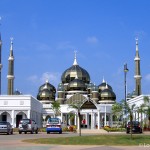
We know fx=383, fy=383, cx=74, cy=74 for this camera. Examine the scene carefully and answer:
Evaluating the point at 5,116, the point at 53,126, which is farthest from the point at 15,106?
the point at 53,126

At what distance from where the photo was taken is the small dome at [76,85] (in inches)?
3861

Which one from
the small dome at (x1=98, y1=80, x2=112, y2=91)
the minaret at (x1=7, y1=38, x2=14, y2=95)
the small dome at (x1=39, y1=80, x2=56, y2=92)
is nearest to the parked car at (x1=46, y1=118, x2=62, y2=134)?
the minaret at (x1=7, y1=38, x2=14, y2=95)

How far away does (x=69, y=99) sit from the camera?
3696 inches

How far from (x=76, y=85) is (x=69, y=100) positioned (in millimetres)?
6028

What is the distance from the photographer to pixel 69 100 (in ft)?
307

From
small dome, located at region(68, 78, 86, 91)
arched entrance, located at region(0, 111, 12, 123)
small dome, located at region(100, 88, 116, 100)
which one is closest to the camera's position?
arched entrance, located at region(0, 111, 12, 123)

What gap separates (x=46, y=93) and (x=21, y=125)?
60716mm

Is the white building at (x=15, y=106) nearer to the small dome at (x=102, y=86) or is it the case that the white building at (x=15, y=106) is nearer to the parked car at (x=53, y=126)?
the parked car at (x=53, y=126)

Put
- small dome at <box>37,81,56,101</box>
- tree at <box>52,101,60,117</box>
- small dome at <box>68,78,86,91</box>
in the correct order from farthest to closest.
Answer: small dome at <box>37,81,56,101</box>
small dome at <box>68,78,86,91</box>
tree at <box>52,101,60,117</box>

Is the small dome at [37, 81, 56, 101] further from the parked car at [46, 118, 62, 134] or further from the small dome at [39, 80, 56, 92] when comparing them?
the parked car at [46, 118, 62, 134]

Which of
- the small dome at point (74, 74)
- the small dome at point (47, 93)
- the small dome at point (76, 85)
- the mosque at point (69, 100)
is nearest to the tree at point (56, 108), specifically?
the mosque at point (69, 100)

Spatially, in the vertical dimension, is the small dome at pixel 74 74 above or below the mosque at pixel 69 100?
above

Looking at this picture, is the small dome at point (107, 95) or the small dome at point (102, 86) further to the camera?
the small dome at point (102, 86)

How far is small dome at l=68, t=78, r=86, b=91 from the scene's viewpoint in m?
98.1
